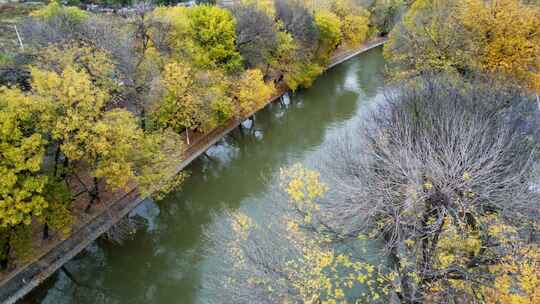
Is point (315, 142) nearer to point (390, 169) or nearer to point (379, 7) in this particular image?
point (390, 169)

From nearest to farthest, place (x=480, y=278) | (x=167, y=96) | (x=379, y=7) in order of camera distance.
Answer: (x=480, y=278)
(x=167, y=96)
(x=379, y=7)

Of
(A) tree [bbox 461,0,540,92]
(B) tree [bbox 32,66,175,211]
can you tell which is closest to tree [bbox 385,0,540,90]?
(A) tree [bbox 461,0,540,92]

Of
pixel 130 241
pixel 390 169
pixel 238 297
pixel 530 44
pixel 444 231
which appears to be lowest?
pixel 130 241

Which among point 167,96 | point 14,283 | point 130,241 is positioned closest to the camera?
point 14,283

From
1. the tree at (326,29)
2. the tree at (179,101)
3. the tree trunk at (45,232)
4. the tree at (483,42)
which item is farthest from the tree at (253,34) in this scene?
A: the tree trunk at (45,232)

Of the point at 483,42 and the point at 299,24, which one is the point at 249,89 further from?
the point at 483,42

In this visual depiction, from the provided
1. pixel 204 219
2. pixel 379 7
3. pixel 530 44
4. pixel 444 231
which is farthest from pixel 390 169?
pixel 379 7
